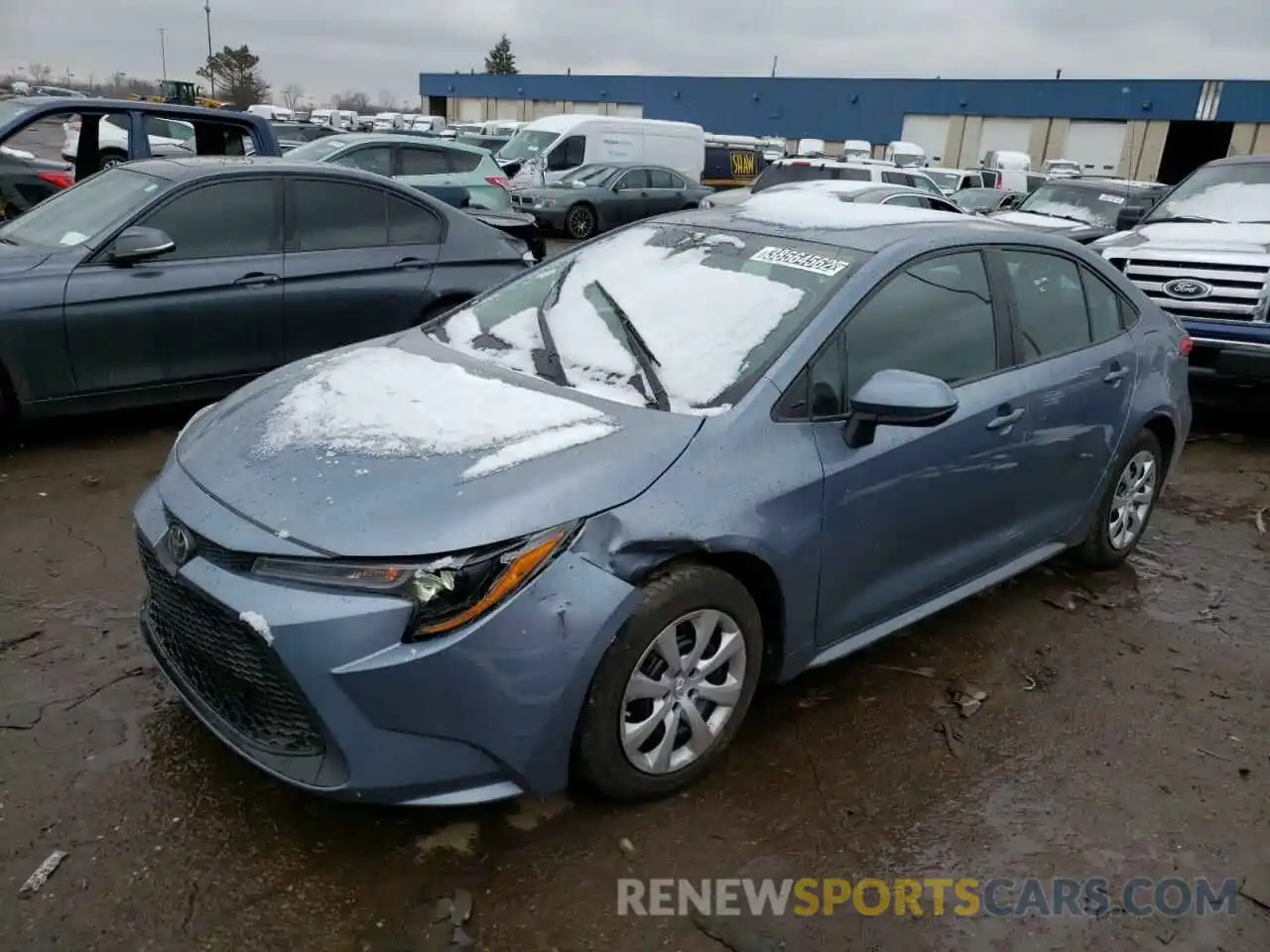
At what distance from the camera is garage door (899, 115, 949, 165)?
43781mm

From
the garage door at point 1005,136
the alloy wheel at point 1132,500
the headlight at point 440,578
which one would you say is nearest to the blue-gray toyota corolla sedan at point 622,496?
the headlight at point 440,578

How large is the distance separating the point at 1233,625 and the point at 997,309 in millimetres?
1810

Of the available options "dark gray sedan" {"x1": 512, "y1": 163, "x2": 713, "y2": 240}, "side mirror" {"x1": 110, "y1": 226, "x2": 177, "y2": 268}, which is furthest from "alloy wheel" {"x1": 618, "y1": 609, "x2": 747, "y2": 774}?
"dark gray sedan" {"x1": 512, "y1": 163, "x2": 713, "y2": 240}

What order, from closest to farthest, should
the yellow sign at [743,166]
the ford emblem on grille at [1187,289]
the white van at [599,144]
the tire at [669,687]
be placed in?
the tire at [669,687] < the ford emblem on grille at [1187,289] < the white van at [599,144] < the yellow sign at [743,166]

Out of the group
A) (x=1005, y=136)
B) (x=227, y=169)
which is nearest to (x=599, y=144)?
(x=227, y=169)

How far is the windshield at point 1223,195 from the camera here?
7957 mm

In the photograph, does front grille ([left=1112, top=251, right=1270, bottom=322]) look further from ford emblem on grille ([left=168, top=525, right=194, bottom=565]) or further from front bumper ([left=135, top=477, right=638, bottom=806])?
ford emblem on grille ([left=168, top=525, right=194, bottom=565])

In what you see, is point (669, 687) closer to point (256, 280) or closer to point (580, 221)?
point (256, 280)

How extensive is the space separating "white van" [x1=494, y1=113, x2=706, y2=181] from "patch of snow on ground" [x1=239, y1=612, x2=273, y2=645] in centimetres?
1839

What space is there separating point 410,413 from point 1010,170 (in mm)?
27864

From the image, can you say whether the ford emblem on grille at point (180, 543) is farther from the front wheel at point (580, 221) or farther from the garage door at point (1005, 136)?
the garage door at point (1005, 136)

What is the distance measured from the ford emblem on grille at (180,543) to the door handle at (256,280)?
10.8 ft

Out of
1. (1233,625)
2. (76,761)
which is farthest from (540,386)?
(1233,625)

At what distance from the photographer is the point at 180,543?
2643 mm
